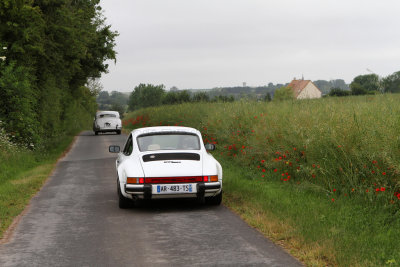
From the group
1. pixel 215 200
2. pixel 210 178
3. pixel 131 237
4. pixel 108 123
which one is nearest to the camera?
pixel 131 237

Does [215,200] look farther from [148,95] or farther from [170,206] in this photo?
[148,95]

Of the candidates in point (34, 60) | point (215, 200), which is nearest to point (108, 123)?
point (34, 60)

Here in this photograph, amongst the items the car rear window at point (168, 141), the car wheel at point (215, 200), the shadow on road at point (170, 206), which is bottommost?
the shadow on road at point (170, 206)

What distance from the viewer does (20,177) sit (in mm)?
14812

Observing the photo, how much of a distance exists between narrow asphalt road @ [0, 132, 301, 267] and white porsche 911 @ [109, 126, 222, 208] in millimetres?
384

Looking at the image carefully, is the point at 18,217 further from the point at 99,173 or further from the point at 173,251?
the point at 99,173

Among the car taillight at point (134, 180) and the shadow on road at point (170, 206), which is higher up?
the car taillight at point (134, 180)

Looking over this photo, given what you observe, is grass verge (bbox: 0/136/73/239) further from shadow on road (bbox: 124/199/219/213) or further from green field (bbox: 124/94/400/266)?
green field (bbox: 124/94/400/266)

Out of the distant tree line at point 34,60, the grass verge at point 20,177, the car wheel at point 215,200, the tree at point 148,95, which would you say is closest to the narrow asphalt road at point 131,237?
the car wheel at point 215,200

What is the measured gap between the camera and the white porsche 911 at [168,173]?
8.79m

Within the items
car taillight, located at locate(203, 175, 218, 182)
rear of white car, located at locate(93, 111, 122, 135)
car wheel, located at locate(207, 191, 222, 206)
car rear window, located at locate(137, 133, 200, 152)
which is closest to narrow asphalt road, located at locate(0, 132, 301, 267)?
car wheel, located at locate(207, 191, 222, 206)

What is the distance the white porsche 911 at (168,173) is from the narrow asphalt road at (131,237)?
384mm

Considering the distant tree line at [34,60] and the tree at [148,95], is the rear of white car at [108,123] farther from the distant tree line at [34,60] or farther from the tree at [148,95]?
the tree at [148,95]

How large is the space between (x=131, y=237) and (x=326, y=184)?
14.0ft
